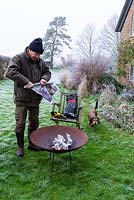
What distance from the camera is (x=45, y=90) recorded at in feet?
12.3

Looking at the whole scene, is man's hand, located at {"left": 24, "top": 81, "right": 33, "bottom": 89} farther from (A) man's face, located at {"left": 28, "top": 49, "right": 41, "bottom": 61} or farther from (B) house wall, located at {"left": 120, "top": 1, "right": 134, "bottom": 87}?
(B) house wall, located at {"left": 120, "top": 1, "right": 134, "bottom": 87}

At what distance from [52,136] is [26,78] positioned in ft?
2.94

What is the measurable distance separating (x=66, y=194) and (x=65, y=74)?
10510 millimetres

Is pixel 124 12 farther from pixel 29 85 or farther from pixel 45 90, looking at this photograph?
pixel 29 85

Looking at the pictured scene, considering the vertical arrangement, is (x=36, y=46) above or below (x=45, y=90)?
above

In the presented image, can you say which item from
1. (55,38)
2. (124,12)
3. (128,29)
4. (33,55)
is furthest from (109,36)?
(33,55)

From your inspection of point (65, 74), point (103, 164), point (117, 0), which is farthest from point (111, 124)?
point (117, 0)

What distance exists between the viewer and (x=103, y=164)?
144 inches

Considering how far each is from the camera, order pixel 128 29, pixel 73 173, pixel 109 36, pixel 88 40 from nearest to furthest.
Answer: pixel 73 173
pixel 128 29
pixel 109 36
pixel 88 40

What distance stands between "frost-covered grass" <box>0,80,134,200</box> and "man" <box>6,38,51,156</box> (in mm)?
406

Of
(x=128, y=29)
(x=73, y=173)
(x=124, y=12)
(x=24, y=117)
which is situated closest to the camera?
(x=73, y=173)

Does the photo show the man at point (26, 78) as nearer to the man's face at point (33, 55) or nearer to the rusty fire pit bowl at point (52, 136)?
the man's face at point (33, 55)

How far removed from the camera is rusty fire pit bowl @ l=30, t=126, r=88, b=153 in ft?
10.9

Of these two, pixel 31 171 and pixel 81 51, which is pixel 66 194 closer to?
pixel 31 171
